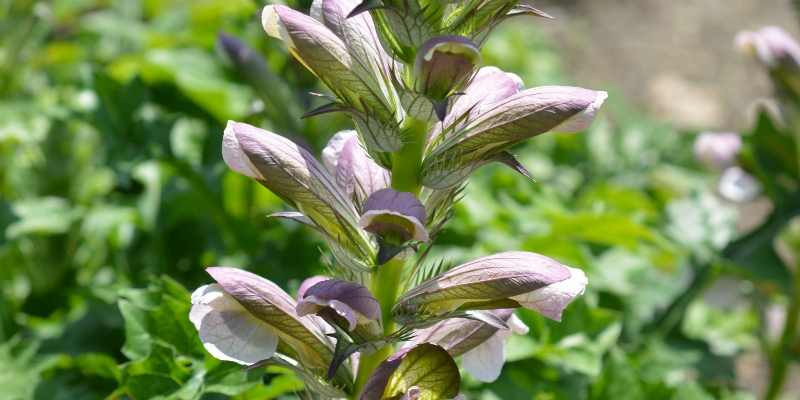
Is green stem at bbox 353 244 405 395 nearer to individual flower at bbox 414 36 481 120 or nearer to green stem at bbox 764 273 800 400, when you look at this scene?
individual flower at bbox 414 36 481 120

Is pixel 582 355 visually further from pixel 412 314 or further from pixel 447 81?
pixel 447 81

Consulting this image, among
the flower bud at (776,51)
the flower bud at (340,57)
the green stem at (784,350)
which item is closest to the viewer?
the flower bud at (340,57)

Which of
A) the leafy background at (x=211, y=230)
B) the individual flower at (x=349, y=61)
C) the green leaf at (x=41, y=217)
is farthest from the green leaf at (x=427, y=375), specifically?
the green leaf at (x=41, y=217)

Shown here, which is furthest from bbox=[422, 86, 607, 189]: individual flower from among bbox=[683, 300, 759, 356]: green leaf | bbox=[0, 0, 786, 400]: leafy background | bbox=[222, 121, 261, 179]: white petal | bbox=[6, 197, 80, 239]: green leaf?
bbox=[683, 300, 759, 356]: green leaf

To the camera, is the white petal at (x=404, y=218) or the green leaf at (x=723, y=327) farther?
the green leaf at (x=723, y=327)

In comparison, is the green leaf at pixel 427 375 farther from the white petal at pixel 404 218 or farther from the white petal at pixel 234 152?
the white petal at pixel 234 152

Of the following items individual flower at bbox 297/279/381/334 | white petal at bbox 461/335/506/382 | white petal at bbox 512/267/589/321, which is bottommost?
white petal at bbox 461/335/506/382

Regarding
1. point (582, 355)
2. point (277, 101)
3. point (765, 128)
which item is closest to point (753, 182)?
point (765, 128)
